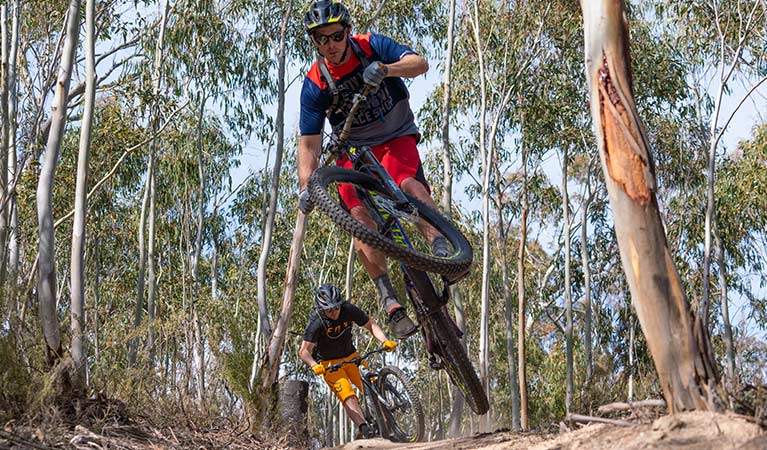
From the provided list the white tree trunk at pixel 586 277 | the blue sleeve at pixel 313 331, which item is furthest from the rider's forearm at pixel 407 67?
the white tree trunk at pixel 586 277

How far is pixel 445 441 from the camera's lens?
5.04 m

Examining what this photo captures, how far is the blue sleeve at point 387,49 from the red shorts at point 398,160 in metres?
0.52

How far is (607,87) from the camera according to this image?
12.7ft

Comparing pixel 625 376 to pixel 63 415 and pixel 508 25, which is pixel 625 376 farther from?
pixel 508 25

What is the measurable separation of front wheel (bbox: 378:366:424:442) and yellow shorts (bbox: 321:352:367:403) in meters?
0.35

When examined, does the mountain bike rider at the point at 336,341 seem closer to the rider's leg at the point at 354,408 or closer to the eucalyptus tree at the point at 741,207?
the rider's leg at the point at 354,408

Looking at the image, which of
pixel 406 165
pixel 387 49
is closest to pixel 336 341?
pixel 406 165

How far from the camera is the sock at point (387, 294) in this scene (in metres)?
5.76

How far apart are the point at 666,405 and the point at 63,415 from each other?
3215mm

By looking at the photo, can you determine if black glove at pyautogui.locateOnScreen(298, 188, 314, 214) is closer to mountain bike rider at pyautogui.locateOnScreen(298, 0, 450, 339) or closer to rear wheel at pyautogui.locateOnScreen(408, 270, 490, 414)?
mountain bike rider at pyautogui.locateOnScreen(298, 0, 450, 339)

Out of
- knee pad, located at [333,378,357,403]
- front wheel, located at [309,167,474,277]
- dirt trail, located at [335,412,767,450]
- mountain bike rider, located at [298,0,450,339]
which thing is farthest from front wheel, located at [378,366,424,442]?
dirt trail, located at [335,412,767,450]

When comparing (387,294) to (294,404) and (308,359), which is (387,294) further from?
(294,404)

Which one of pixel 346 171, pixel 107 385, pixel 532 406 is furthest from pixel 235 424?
pixel 532 406

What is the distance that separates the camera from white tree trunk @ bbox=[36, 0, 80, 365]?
555 centimetres
